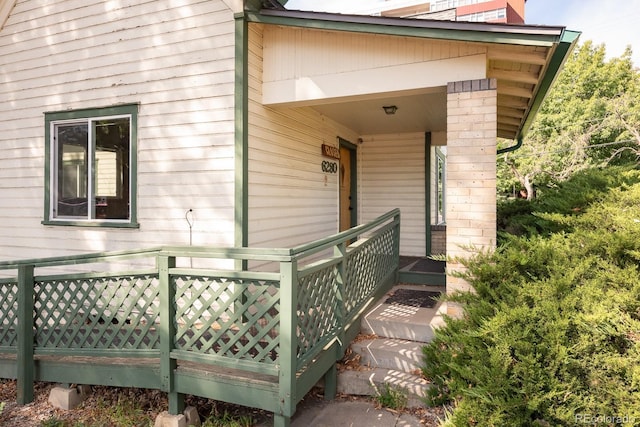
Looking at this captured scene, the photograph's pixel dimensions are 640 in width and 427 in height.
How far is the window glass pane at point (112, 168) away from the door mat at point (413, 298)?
3638 mm

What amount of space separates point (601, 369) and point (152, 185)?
15.7ft

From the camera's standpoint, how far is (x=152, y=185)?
194 inches

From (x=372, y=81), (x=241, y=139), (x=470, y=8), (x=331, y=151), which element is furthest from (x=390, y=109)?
(x=470, y=8)

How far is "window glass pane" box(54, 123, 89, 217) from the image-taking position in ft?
17.7

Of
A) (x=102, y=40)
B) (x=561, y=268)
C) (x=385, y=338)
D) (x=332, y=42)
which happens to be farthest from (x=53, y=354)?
(x=561, y=268)

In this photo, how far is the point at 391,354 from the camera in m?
3.80

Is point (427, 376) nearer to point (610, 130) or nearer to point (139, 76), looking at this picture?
point (139, 76)

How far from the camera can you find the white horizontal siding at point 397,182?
7949mm

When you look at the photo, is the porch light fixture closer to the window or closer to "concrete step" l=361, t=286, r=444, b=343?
"concrete step" l=361, t=286, r=444, b=343

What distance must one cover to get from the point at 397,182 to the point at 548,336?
18.2 ft

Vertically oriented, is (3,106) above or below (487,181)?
above

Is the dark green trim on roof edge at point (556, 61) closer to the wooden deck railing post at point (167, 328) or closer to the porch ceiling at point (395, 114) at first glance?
the porch ceiling at point (395, 114)

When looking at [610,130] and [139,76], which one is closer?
[139,76]

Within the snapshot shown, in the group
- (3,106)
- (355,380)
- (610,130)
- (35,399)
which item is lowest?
(35,399)
